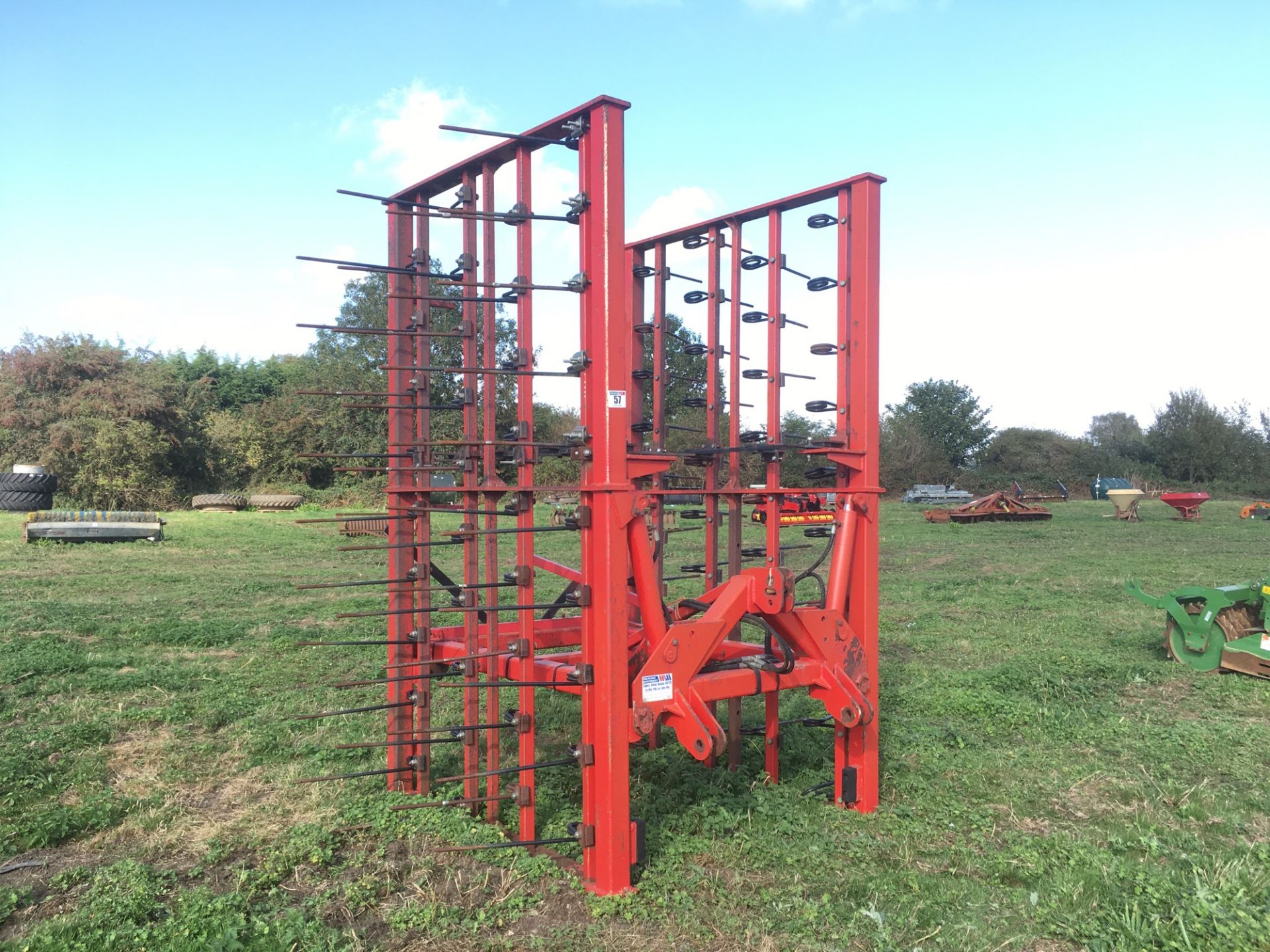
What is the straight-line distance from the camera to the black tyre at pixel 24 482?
2533 cm

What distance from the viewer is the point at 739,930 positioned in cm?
341

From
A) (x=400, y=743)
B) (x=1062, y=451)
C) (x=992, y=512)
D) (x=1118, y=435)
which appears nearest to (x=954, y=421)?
(x=1062, y=451)

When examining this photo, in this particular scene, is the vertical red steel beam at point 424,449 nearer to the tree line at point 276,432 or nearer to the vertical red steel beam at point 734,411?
the vertical red steel beam at point 734,411

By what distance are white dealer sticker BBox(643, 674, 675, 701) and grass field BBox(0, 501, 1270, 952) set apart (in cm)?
77

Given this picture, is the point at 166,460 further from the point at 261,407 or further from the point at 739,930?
the point at 739,930

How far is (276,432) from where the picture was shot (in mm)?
38062

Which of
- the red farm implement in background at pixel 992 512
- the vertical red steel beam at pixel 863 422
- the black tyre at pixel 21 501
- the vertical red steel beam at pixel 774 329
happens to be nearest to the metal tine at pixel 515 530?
the vertical red steel beam at pixel 774 329

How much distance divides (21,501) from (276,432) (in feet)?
43.0

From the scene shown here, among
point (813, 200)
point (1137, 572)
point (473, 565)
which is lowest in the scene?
point (1137, 572)

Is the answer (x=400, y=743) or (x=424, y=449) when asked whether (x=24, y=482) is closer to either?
(x=424, y=449)

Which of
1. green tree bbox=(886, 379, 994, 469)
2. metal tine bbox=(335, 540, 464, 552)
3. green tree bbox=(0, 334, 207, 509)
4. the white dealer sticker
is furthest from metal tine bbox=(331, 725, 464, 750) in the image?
green tree bbox=(886, 379, 994, 469)

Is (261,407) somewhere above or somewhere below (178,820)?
above

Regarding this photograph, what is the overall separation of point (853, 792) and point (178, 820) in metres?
3.44

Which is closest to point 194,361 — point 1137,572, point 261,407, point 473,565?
point 261,407
